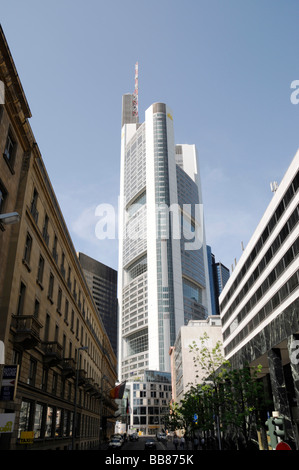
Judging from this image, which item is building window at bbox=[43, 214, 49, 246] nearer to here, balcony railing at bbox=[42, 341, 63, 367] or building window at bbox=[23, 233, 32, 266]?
building window at bbox=[23, 233, 32, 266]

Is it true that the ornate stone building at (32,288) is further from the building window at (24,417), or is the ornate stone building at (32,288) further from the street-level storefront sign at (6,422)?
the street-level storefront sign at (6,422)

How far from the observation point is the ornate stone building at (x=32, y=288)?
75.3 ft

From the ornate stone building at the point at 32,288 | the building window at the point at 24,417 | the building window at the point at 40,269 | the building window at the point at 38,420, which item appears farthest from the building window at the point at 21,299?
the building window at the point at 38,420

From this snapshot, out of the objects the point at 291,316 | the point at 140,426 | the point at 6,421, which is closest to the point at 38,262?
the point at 6,421

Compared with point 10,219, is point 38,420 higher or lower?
lower

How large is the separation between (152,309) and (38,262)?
6765 inches

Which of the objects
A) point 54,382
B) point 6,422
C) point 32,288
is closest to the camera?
point 6,422

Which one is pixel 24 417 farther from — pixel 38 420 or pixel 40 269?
pixel 40 269

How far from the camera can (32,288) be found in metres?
27.5

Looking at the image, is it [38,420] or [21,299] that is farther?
[38,420]

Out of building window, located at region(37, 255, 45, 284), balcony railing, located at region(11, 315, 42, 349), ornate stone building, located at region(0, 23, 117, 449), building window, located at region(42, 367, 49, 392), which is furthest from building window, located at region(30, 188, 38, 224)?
building window, located at region(42, 367, 49, 392)

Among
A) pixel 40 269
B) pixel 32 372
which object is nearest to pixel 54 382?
pixel 32 372

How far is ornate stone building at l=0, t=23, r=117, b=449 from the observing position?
2295 cm
